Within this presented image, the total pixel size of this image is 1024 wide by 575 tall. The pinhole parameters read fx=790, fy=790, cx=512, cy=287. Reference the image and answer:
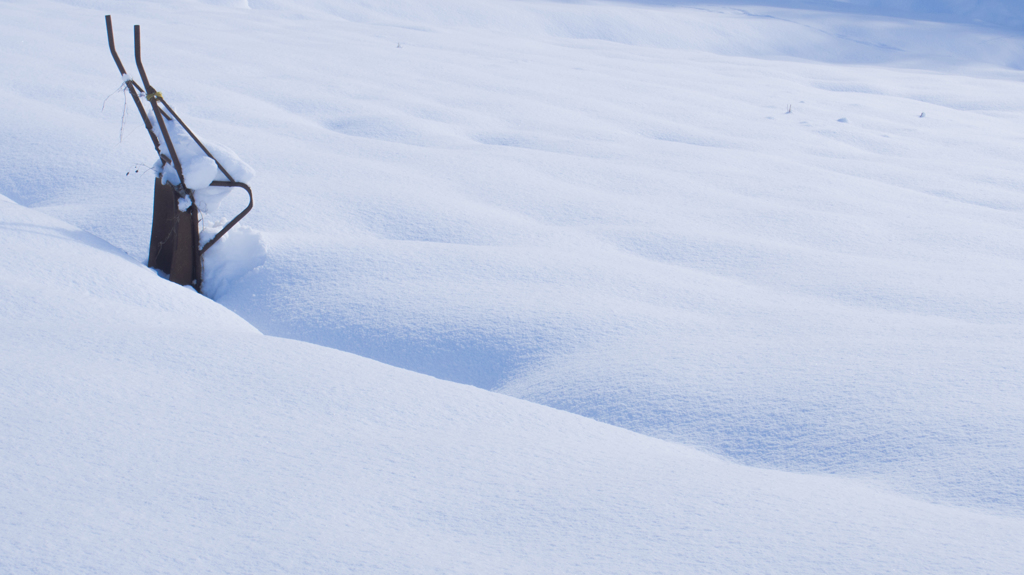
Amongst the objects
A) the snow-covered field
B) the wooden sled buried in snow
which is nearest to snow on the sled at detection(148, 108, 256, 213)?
the wooden sled buried in snow

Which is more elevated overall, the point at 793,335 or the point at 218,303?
the point at 793,335

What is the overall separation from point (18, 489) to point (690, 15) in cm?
1029

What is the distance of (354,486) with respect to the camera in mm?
1026

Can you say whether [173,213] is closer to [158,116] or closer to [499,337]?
[158,116]

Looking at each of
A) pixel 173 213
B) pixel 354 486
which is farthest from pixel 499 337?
pixel 173 213

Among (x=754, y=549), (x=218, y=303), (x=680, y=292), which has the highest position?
(x=754, y=549)

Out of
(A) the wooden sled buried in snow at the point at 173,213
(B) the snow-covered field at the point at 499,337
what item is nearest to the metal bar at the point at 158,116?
(A) the wooden sled buried in snow at the point at 173,213

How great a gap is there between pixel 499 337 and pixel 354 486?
0.79 meters

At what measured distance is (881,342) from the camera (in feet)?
5.65

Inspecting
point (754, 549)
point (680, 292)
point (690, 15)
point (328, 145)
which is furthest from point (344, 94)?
point (690, 15)

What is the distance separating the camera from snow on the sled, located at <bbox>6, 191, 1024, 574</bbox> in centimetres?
89

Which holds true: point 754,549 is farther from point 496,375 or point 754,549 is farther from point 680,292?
point 680,292

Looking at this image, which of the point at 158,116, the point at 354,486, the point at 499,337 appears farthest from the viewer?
the point at 158,116

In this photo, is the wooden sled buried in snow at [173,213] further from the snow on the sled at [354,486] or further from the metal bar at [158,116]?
the snow on the sled at [354,486]
